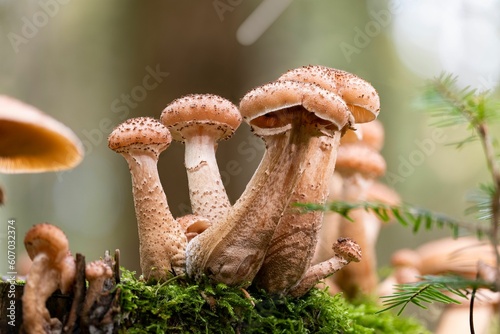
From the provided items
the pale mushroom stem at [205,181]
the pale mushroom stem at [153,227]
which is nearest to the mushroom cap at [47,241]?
the pale mushroom stem at [153,227]

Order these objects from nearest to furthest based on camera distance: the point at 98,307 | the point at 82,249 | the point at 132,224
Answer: the point at 98,307 → the point at 132,224 → the point at 82,249

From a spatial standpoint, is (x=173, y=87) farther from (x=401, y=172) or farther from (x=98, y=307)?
(x=401, y=172)

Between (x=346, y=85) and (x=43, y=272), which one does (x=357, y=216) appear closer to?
(x=346, y=85)

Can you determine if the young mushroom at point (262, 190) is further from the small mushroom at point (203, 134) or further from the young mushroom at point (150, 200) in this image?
the small mushroom at point (203, 134)

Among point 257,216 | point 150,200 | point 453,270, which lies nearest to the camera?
point 257,216

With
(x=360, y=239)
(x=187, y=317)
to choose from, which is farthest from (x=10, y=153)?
(x=360, y=239)

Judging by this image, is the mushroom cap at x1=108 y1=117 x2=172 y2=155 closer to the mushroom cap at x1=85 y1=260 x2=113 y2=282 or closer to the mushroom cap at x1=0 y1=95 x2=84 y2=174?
the mushroom cap at x1=0 y1=95 x2=84 y2=174

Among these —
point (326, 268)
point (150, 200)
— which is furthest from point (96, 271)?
point (326, 268)
